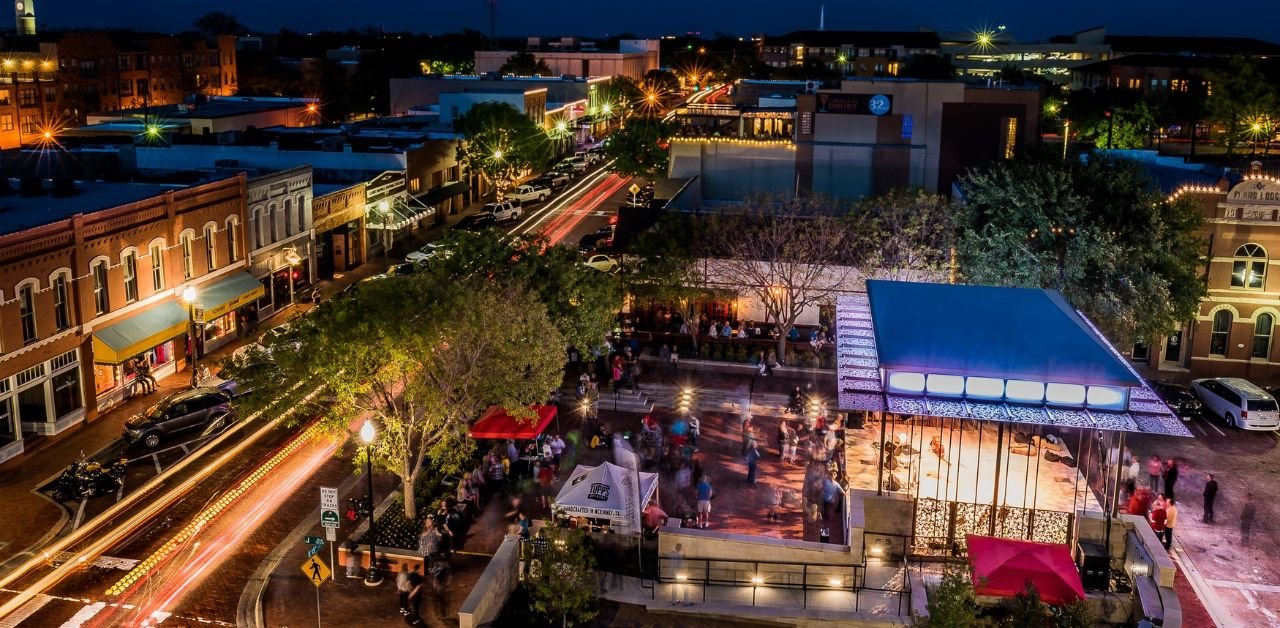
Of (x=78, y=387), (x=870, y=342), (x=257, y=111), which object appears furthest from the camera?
(x=257, y=111)

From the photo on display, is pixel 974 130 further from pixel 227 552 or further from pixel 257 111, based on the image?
pixel 257 111

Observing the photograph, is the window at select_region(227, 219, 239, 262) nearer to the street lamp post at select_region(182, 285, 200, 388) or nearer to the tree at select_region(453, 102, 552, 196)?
the street lamp post at select_region(182, 285, 200, 388)

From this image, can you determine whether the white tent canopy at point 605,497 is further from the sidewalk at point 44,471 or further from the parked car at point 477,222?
the parked car at point 477,222

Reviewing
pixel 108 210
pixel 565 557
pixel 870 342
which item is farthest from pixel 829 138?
pixel 565 557

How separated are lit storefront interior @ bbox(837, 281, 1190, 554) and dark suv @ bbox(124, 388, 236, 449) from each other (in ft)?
63.2

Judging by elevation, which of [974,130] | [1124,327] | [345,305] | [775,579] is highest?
[974,130]

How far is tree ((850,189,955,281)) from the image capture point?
39406mm

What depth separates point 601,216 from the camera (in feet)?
228

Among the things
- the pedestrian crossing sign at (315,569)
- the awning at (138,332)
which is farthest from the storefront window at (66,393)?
the pedestrian crossing sign at (315,569)

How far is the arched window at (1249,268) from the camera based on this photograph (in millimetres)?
38094

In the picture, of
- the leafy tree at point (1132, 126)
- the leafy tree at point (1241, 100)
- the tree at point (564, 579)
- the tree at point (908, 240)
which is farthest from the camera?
the leafy tree at point (1132, 126)

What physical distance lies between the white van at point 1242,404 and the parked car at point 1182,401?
0.61 m

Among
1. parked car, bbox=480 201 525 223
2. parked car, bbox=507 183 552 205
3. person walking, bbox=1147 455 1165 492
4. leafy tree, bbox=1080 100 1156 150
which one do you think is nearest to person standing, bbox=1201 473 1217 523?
person walking, bbox=1147 455 1165 492

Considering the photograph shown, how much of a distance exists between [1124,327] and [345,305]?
2471cm
